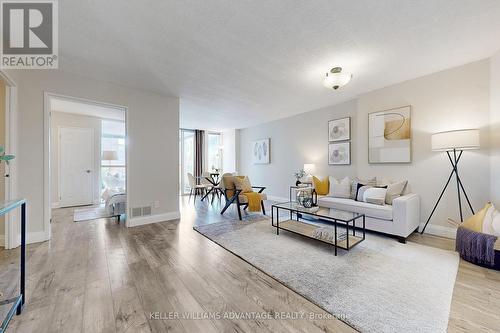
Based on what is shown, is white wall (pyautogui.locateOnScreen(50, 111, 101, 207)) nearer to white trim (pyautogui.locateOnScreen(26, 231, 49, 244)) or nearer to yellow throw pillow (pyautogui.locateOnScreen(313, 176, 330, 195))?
white trim (pyautogui.locateOnScreen(26, 231, 49, 244))

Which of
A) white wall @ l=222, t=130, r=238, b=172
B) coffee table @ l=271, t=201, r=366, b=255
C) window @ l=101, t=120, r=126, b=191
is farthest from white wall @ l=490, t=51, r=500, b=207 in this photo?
window @ l=101, t=120, r=126, b=191

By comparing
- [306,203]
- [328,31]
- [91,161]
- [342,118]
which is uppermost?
[328,31]

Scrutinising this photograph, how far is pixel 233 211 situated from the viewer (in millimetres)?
4645

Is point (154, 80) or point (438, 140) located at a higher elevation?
point (154, 80)

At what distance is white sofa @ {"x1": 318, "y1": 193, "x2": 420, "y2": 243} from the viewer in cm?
271

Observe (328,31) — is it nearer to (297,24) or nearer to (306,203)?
(297,24)

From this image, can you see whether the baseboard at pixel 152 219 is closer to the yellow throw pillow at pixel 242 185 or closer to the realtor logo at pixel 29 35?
the yellow throw pillow at pixel 242 185

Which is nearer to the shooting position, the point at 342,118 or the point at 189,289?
the point at 189,289

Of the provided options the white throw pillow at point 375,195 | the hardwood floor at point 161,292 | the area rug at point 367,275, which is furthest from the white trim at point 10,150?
the white throw pillow at point 375,195

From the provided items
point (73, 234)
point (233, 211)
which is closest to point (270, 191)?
point (233, 211)

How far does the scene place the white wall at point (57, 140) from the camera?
16.4 ft

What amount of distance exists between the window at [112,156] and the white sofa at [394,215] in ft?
20.0

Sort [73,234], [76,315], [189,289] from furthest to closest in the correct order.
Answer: [73,234] < [189,289] < [76,315]

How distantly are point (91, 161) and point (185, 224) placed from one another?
12.5 ft
